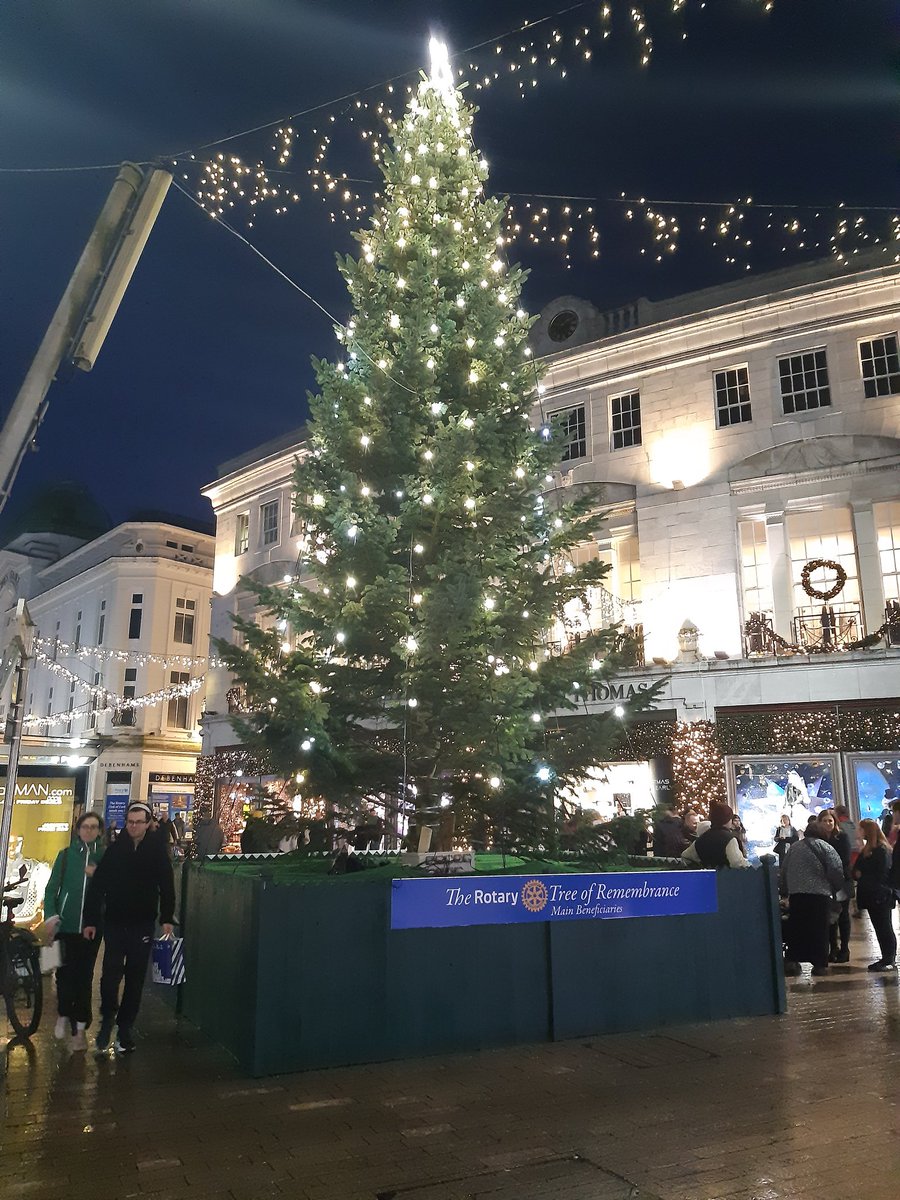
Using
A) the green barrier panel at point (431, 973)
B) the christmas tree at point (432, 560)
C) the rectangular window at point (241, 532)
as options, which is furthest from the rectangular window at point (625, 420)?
the green barrier panel at point (431, 973)

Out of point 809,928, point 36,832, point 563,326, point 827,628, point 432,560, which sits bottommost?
Answer: point 809,928

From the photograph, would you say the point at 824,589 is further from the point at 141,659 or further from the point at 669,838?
the point at 141,659

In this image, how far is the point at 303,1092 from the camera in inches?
232

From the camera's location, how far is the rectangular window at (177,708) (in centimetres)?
4423

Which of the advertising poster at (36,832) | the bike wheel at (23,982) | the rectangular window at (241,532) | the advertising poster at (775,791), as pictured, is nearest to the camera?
the bike wheel at (23,982)

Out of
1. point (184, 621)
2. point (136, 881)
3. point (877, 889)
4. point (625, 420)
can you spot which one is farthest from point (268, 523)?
point (136, 881)

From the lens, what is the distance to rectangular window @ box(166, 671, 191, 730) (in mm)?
44231

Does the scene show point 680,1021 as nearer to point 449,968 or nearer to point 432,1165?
point 449,968

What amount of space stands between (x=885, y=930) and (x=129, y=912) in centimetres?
858

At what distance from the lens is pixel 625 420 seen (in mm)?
23000

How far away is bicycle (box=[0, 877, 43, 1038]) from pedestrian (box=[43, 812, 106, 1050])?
19 cm

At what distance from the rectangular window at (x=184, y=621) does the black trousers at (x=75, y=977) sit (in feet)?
128

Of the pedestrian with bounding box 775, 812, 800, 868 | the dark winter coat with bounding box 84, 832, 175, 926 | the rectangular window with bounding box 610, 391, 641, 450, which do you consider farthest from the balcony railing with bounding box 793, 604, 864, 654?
the dark winter coat with bounding box 84, 832, 175, 926

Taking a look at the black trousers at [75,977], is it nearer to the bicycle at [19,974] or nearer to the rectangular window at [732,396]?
the bicycle at [19,974]
